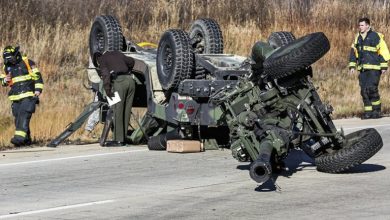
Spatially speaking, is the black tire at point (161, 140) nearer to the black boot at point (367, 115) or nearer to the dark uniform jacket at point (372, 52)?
the black boot at point (367, 115)

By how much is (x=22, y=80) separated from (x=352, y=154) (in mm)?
7482

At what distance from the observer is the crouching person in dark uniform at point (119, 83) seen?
1625 centimetres

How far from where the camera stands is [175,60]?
14.9 m

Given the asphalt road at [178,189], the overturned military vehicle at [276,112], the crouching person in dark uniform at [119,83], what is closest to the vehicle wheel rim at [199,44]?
the crouching person in dark uniform at [119,83]

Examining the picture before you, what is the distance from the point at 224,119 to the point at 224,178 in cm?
138

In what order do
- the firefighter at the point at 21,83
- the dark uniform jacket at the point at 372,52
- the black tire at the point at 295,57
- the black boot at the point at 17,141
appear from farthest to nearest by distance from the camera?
the dark uniform jacket at the point at 372,52
the firefighter at the point at 21,83
the black boot at the point at 17,141
the black tire at the point at 295,57

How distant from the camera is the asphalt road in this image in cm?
978

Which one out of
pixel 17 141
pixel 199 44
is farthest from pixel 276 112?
pixel 17 141

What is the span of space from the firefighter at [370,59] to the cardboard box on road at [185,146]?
6281 mm

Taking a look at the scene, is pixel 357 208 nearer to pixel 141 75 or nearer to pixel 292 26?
pixel 141 75

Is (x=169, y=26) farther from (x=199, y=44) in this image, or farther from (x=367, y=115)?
(x=199, y=44)

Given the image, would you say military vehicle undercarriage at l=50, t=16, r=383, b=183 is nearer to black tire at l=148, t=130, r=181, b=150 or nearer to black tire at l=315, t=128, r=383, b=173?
black tire at l=315, t=128, r=383, b=173

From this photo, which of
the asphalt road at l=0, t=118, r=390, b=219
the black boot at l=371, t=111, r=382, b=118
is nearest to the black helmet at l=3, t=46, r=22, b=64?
the asphalt road at l=0, t=118, r=390, b=219

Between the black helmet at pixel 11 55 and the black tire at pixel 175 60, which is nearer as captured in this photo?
the black tire at pixel 175 60
